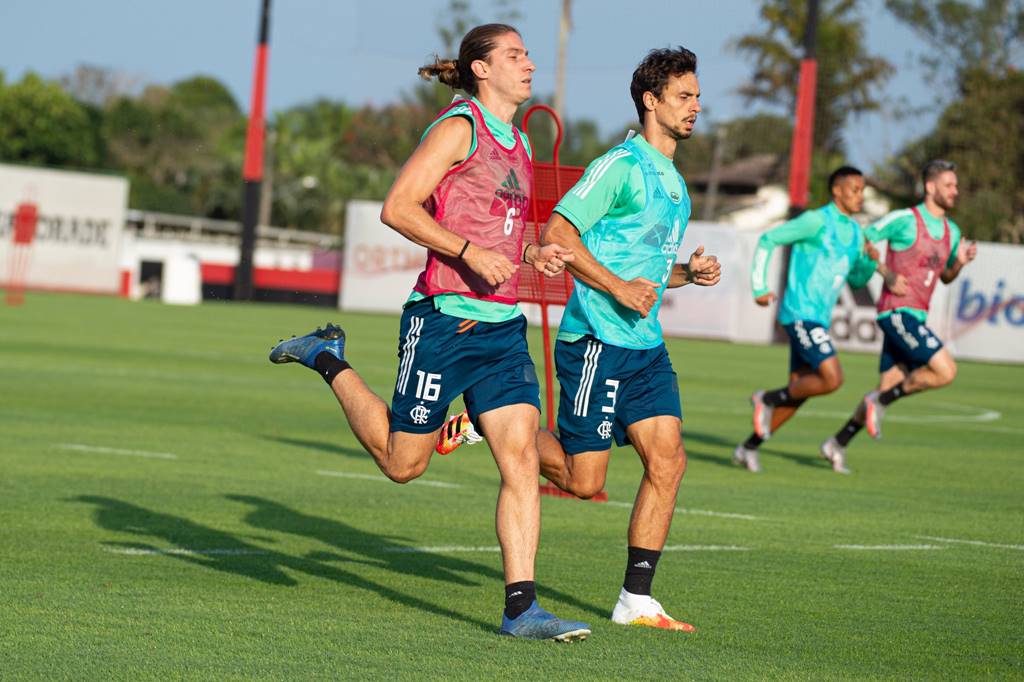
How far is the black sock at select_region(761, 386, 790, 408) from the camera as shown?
14.0m

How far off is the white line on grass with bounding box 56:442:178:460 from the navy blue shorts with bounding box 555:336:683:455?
548cm

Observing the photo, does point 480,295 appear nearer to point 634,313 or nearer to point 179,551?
point 634,313

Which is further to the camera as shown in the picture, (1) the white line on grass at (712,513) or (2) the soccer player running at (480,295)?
(1) the white line on grass at (712,513)

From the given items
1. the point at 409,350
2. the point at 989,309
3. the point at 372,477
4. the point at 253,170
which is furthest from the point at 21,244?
the point at 409,350

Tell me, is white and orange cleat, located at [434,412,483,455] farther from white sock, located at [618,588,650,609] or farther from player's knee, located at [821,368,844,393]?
player's knee, located at [821,368,844,393]

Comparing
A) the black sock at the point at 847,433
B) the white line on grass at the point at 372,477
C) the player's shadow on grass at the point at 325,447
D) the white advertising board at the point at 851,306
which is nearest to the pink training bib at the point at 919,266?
the black sock at the point at 847,433

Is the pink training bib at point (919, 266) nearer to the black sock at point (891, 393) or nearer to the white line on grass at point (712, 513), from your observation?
the black sock at point (891, 393)

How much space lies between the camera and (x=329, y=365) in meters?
7.54

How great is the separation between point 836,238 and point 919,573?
5831 mm

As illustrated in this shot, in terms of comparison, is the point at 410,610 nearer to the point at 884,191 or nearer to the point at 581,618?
the point at 581,618

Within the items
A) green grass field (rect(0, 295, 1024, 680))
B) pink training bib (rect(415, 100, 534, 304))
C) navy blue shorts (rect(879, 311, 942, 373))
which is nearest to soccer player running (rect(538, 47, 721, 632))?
pink training bib (rect(415, 100, 534, 304))

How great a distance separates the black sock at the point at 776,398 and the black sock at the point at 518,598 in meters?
7.99

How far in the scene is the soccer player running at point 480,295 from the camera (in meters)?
6.30

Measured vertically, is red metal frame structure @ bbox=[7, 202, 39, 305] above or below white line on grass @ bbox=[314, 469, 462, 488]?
above
